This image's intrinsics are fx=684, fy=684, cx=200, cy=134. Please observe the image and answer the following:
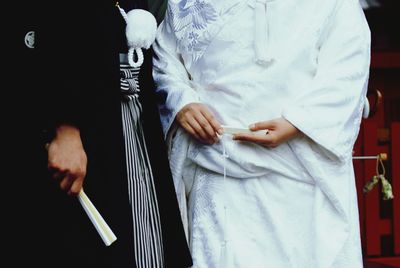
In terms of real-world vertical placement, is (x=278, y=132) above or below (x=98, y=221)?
above

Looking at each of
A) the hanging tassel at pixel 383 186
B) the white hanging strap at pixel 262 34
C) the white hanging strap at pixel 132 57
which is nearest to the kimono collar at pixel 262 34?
the white hanging strap at pixel 262 34

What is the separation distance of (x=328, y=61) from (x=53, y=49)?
871mm

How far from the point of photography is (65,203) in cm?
177

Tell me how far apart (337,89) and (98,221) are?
864 mm

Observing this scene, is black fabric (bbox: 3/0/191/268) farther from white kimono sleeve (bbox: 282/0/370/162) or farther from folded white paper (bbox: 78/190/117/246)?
white kimono sleeve (bbox: 282/0/370/162)

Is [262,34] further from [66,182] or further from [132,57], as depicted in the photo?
[66,182]

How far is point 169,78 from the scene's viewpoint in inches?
88.4

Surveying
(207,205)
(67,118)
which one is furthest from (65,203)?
(207,205)

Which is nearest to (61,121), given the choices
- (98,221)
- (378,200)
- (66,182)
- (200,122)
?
(66,182)

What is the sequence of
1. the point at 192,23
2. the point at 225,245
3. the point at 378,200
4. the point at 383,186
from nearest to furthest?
the point at 225,245
the point at 192,23
the point at 383,186
the point at 378,200

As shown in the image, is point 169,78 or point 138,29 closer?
point 138,29

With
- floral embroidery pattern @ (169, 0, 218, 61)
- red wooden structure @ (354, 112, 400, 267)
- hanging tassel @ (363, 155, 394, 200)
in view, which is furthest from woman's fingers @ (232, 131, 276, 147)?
red wooden structure @ (354, 112, 400, 267)

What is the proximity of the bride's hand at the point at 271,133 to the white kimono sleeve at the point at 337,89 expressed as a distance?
2 centimetres

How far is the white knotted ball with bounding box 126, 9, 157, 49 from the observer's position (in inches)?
77.8
